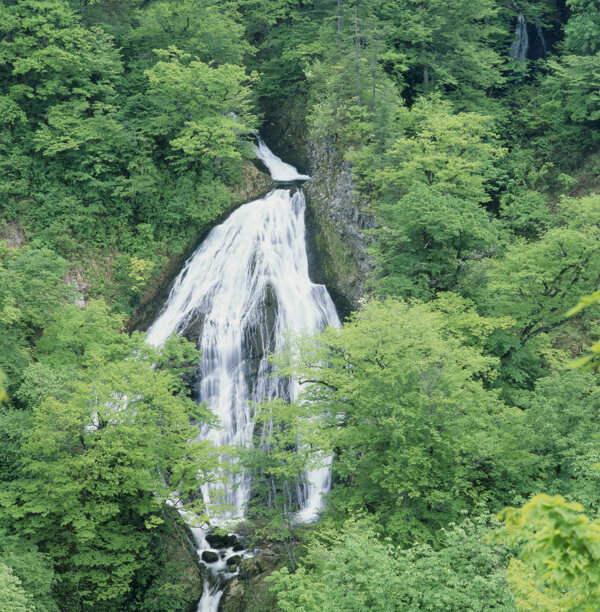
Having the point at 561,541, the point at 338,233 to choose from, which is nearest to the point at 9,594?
the point at 561,541

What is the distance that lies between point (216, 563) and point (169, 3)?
90.8 ft

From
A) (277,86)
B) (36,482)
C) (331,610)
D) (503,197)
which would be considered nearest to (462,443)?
(331,610)

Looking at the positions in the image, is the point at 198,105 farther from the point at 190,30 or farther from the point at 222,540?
the point at 222,540

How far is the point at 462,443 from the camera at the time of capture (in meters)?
12.4

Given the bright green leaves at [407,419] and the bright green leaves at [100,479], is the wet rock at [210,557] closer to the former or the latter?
the bright green leaves at [100,479]

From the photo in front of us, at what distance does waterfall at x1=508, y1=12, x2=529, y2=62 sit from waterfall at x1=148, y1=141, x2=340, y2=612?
15.2 m

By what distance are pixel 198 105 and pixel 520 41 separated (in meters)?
18.2

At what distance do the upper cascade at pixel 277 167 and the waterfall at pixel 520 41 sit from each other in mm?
13741

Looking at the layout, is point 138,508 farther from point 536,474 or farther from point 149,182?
point 149,182

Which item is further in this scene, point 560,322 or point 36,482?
point 560,322

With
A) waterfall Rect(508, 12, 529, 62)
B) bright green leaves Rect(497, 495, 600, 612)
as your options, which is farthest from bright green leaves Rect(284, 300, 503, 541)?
waterfall Rect(508, 12, 529, 62)

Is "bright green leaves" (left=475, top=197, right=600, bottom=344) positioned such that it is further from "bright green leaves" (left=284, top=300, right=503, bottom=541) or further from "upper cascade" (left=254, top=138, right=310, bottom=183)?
"upper cascade" (left=254, top=138, right=310, bottom=183)

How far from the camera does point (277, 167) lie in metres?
29.5

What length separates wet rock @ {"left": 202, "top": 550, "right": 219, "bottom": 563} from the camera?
639 inches
